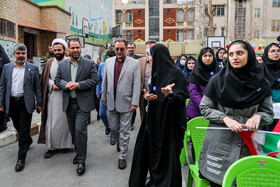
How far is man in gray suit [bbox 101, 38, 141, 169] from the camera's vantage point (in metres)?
4.43

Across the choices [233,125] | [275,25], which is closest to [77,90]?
[233,125]

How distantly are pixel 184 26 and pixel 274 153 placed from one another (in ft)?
170

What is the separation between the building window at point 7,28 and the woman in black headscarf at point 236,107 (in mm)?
8745

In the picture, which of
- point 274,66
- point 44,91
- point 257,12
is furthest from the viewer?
point 257,12

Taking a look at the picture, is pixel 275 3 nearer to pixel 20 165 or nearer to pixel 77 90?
pixel 77 90

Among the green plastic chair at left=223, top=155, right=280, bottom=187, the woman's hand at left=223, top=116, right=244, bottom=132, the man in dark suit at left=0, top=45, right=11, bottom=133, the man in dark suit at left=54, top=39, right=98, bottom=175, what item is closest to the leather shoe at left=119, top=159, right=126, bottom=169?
the man in dark suit at left=54, top=39, right=98, bottom=175

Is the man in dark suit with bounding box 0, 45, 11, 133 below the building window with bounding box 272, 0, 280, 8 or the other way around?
below

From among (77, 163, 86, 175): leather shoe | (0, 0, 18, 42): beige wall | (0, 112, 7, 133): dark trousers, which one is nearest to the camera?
(77, 163, 86, 175): leather shoe

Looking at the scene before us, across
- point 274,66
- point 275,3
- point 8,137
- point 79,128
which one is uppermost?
point 275,3

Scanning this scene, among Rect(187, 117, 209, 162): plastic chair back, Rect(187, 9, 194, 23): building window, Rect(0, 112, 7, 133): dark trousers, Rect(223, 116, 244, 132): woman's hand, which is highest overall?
Rect(187, 9, 194, 23): building window

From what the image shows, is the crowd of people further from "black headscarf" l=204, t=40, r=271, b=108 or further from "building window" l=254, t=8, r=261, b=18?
"building window" l=254, t=8, r=261, b=18

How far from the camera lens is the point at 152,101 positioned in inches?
132

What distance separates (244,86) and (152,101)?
1.31 m

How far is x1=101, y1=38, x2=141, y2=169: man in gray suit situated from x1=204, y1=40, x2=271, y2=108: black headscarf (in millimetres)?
2246
